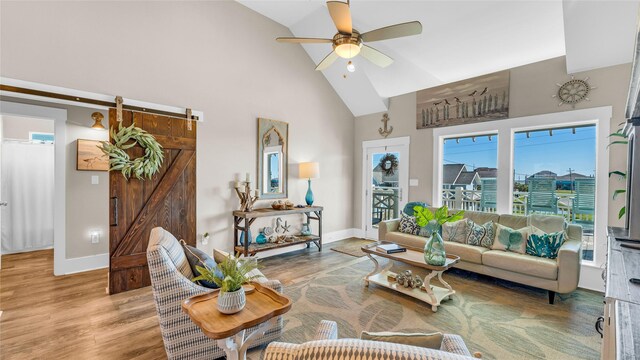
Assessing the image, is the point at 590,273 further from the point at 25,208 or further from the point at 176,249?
the point at 25,208

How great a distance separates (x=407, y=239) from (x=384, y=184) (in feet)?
5.80

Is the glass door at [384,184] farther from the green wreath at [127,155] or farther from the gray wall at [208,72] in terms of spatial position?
the green wreath at [127,155]

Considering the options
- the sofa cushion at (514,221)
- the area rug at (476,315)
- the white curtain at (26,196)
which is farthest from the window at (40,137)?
the sofa cushion at (514,221)

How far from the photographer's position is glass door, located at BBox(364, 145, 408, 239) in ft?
17.5

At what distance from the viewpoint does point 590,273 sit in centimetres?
329

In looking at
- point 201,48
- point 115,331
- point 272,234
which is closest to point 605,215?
point 272,234

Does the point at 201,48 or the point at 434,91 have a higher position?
the point at 201,48

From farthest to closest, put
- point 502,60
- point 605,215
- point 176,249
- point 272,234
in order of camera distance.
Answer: point 272,234 < point 502,60 < point 605,215 < point 176,249

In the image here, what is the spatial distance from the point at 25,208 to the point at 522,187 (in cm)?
789

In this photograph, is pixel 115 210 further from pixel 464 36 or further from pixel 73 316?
pixel 464 36

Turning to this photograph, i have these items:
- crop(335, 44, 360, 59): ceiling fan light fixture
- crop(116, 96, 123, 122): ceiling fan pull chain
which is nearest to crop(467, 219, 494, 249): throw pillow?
crop(335, 44, 360, 59): ceiling fan light fixture

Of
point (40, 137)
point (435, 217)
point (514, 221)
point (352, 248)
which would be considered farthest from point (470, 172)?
point (40, 137)

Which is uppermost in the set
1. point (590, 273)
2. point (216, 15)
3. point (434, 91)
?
point (216, 15)

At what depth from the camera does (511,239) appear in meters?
3.42
